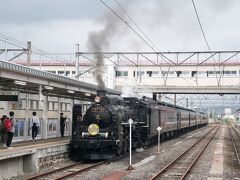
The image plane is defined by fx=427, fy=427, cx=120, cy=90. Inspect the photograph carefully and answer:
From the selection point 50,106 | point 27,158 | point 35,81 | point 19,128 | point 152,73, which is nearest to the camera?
point 27,158

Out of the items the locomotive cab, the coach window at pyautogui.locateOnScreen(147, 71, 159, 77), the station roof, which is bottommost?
the locomotive cab

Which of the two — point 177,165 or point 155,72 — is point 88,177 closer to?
point 177,165

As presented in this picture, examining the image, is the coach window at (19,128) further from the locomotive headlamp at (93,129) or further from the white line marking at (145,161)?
the white line marking at (145,161)

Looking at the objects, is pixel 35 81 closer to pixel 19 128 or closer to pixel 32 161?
pixel 19 128

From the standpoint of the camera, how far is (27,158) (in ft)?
48.9

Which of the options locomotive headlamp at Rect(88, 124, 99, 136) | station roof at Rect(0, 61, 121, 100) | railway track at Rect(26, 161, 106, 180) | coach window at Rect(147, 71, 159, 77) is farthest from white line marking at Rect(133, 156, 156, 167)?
coach window at Rect(147, 71, 159, 77)

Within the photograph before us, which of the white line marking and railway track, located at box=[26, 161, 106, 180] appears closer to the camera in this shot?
railway track, located at box=[26, 161, 106, 180]

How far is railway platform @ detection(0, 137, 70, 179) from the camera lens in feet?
44.0

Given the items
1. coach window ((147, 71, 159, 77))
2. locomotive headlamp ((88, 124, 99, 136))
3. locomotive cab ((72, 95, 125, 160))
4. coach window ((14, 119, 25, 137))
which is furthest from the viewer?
coach window ((147, 71, 159, 77))

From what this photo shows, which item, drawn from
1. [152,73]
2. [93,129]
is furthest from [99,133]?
[152,73]

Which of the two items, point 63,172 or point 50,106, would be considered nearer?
point 63,172

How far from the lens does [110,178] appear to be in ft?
44.5

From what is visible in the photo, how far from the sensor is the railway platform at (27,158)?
13398 mm

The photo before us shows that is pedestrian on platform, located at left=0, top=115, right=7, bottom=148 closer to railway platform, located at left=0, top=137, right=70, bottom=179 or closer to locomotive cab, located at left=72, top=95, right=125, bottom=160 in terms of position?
railway platform, located at left=0, top=137, right=70, bottom=179
